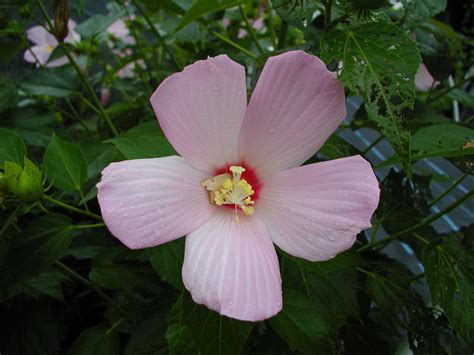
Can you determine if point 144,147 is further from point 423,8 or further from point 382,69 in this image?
point 423,8

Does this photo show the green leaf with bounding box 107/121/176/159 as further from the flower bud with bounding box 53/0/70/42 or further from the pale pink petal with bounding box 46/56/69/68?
the pale pink petal with bounding box 46/56/69/68

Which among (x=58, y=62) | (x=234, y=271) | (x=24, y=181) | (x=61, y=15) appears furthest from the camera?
(x=58, y=62)

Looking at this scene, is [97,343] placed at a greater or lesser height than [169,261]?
lesser

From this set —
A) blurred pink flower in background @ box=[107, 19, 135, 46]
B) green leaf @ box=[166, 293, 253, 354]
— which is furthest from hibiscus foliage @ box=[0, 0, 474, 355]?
blurred pink flower in background @ box=[107, 19, 135, 46]

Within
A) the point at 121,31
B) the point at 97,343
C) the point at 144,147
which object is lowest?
the point at 97,343

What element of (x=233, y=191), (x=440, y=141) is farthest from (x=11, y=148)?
(x=440, y=141)

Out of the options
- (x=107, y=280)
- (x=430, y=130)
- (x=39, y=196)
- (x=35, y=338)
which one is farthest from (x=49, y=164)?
(x=430, y=130)
